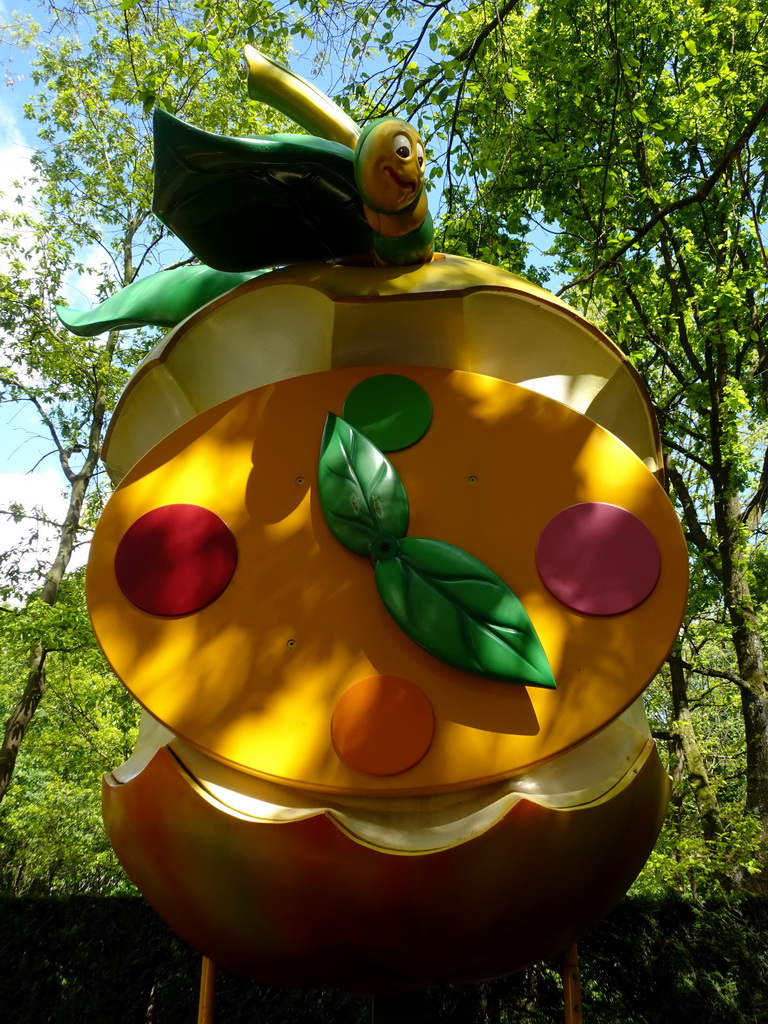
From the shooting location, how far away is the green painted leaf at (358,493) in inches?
91.7

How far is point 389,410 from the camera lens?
8.30 feet

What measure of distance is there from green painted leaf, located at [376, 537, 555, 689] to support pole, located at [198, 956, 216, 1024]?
1.35 m

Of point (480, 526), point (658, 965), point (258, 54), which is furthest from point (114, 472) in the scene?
point (658, 965)

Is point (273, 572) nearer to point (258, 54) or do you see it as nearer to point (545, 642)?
point (545, 642)

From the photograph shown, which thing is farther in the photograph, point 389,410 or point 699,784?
point 699,784

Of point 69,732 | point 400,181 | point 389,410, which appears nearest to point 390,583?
point 389,410

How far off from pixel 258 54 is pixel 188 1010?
16.1ft

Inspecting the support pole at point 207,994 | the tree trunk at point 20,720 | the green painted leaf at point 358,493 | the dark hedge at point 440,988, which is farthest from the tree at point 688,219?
the tree trunk at point 20,720

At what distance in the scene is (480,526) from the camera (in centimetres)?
238

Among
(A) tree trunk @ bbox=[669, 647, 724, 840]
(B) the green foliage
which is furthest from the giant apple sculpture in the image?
(B) the green foliage

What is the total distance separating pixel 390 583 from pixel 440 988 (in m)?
3.51

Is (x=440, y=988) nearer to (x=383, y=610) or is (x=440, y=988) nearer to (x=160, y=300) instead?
(x=383, y=610)

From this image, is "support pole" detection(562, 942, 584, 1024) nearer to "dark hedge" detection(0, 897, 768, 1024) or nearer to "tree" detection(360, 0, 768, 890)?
"dark hedge" detection(0, 897, 768, 1024)

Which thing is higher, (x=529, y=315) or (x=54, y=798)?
(x=529, y=315)
